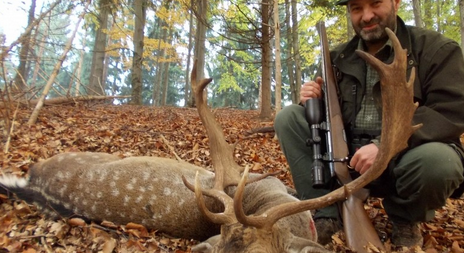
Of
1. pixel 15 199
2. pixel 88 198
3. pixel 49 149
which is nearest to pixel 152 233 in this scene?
pixel 88 198

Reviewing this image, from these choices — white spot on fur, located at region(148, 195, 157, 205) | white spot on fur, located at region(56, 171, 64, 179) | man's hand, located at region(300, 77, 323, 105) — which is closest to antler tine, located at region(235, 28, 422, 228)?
man's hand, located at region(300, 77, 323, 105)

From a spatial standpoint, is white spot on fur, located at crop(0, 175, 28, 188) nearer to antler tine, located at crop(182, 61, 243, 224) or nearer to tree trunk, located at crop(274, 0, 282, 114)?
antler tine, located at crop(182, 61, 243, 224)

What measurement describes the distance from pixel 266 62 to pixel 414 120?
6504 millimetres

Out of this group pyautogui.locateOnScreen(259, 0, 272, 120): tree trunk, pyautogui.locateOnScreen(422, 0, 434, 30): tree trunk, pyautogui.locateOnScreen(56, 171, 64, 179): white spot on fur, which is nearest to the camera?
pyautogui.locateOnScreen(56, 171, 64, 179): white spot on fur

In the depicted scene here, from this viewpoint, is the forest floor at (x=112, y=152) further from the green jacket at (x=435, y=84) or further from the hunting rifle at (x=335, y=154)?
the green jacket at (x=435, y=84)

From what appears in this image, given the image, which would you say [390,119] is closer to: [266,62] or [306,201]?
[306,201]

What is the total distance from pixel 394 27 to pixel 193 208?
2441 millimetres

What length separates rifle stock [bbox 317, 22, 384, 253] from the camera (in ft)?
8.70

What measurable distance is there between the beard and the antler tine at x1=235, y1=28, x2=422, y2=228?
108cm

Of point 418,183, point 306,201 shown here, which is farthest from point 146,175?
point 418,183

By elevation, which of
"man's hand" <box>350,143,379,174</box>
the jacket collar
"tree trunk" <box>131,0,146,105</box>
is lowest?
"man's hand" <box>350,143,379,174</box>

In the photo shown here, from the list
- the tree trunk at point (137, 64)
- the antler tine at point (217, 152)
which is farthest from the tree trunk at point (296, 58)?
the antler tine at point (217, 152)

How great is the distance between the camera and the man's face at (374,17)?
3484 mm

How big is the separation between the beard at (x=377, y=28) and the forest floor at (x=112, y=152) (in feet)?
5.81
